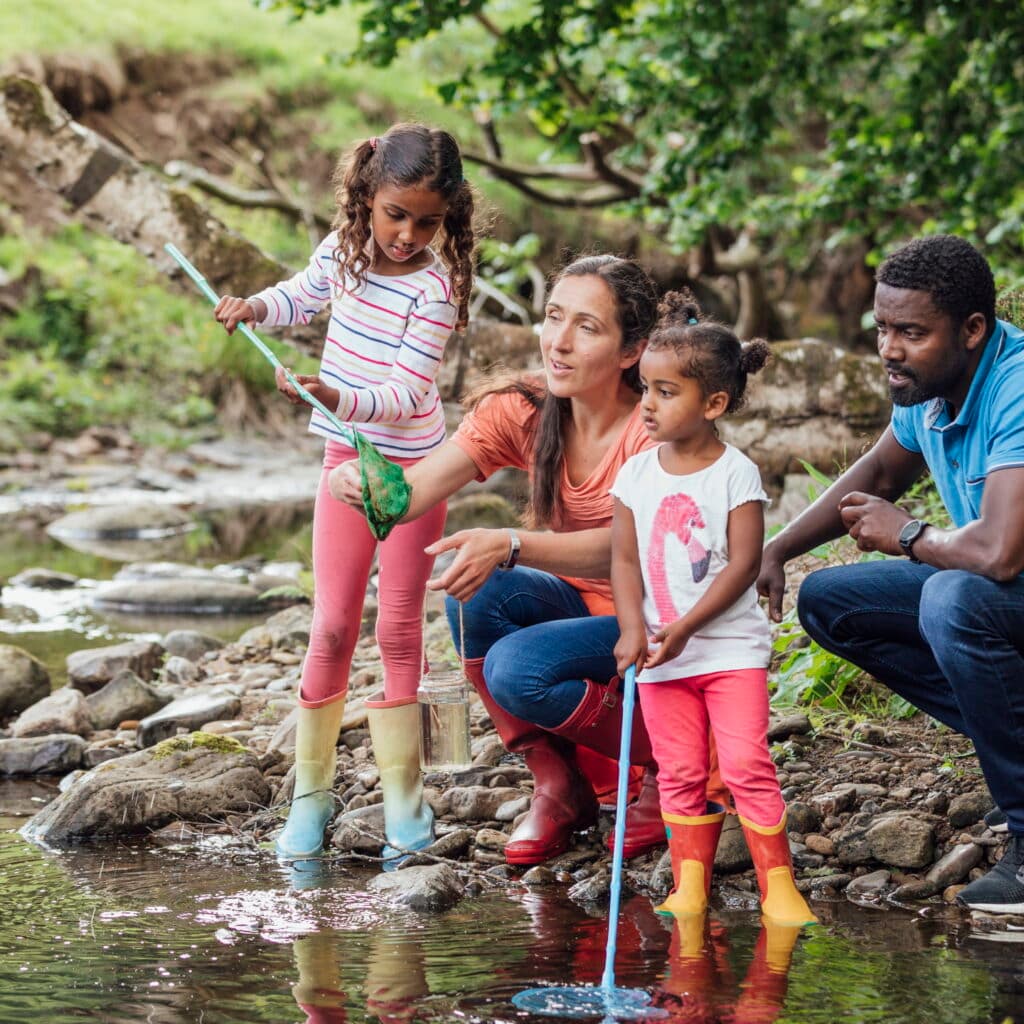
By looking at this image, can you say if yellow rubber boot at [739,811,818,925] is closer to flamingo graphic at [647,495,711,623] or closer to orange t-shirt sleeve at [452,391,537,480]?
flamingo graphic at [647,495,711,623]

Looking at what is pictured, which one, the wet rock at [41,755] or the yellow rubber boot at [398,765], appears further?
the wet rock at [41,755]

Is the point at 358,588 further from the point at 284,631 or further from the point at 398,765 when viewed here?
the point at 284,631

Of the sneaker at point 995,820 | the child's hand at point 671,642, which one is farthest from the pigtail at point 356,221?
the sneaker at point 995,820

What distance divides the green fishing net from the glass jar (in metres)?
0.49

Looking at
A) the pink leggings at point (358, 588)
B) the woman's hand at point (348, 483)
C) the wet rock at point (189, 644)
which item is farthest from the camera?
the wet rock at point (189, 644)

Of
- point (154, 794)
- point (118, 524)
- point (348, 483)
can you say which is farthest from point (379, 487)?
point (118, 524)

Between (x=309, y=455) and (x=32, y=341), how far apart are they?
3623 millimetres

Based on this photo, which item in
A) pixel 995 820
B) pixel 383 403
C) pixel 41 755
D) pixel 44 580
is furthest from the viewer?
pixel 44 580

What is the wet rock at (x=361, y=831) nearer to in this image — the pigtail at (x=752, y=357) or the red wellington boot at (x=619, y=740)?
the red wellington boot at (x=619, y=740)

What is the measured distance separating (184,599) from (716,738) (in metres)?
4.71

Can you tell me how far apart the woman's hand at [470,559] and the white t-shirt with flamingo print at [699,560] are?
1.04 feet

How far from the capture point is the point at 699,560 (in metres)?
2.78

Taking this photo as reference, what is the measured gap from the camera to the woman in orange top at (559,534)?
307cm

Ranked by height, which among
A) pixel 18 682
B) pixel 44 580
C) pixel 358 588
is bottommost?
pixel 18 682
